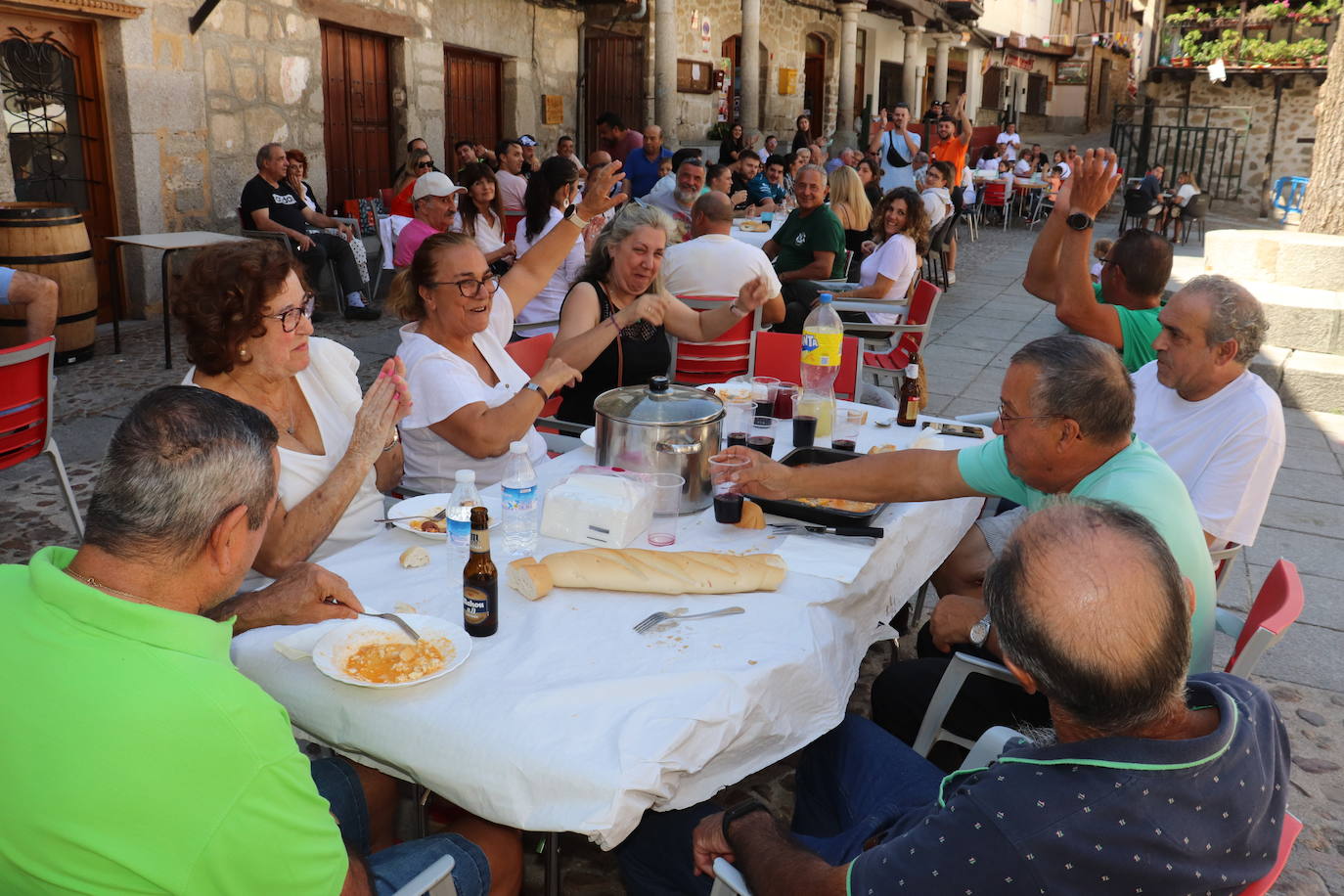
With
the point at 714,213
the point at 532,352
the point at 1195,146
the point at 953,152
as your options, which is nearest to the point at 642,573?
the point at 532,352

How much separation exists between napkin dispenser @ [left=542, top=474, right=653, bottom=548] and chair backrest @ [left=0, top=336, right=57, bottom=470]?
7.15 ft

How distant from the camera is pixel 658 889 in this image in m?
1.96

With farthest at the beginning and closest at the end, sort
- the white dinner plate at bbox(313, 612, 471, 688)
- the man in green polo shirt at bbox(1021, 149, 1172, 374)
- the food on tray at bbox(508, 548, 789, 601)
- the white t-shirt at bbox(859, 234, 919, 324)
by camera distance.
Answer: the white t-shirt at bbox(859, 234, 919, 324)
the man in green polo shirt at bbox(1021, 149, 1172, 374)
the food on tray at bbox(508, 548, 789, 601)
the white dinner plate at bbox(313, 612, 471, 688)

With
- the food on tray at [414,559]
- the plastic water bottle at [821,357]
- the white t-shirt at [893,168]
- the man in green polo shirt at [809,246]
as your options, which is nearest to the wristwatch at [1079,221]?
the plastic water bottle at [821,357]

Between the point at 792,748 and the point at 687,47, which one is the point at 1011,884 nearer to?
the point at 792,748

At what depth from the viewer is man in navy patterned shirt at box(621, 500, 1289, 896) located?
1279 mm

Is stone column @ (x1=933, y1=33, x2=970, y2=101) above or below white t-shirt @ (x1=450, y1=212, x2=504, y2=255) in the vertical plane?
above

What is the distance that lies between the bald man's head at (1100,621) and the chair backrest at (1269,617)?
762 millimetres

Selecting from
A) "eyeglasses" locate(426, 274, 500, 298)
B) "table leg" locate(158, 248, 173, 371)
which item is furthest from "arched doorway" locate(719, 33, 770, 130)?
"eyeglasses" locate(426, 274, 500, 298)

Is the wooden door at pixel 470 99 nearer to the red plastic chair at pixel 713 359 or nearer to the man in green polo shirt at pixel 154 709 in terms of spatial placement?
the red plastic chair at pixel 713 359

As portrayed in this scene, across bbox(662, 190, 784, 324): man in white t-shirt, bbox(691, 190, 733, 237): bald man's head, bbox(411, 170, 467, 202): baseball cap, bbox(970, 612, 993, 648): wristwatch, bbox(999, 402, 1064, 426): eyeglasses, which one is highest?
bbox(411, 170, 467, 202): baseball cap

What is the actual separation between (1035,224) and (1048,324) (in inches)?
360

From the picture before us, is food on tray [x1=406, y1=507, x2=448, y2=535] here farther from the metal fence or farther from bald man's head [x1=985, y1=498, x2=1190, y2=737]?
the metal fence

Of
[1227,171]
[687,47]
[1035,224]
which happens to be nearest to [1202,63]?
[1227,171]
